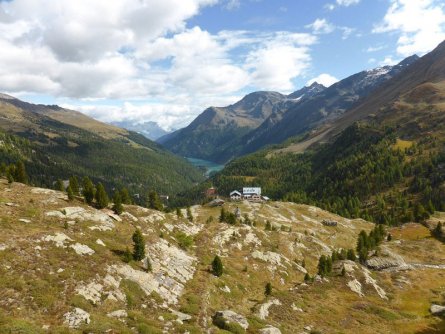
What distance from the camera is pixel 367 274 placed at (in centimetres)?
8900

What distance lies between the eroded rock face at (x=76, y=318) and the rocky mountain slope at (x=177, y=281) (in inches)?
4.0

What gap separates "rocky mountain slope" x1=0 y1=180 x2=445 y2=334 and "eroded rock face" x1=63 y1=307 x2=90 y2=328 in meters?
0.10

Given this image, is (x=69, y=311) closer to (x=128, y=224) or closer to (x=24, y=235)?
(x=24, y=235)

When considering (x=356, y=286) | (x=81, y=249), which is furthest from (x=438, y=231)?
(x=81, y=249)

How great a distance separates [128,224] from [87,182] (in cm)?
1266

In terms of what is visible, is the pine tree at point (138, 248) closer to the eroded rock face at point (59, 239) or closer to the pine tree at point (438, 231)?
the eroded rock face at point (59, 239)

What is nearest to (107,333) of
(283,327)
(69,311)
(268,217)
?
(69,311)

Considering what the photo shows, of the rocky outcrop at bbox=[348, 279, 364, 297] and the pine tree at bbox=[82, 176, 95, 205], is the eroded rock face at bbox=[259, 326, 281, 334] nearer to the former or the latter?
the rocky outcrop at bbox=[348, 279, 364, 297]

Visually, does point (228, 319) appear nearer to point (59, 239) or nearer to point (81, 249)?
point (81, 249)

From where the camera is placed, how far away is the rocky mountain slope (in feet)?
127

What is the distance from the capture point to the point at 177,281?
5597 centimetres

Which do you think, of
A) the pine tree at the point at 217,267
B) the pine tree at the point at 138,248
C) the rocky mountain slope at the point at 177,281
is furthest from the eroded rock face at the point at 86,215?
the pine tree at the point at 217,267

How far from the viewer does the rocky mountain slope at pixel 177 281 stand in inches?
1522

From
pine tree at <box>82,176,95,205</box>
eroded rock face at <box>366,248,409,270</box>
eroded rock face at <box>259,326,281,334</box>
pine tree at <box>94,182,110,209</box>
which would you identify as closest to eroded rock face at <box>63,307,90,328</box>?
eroded rock face at <box>259,326,281,334</box>
